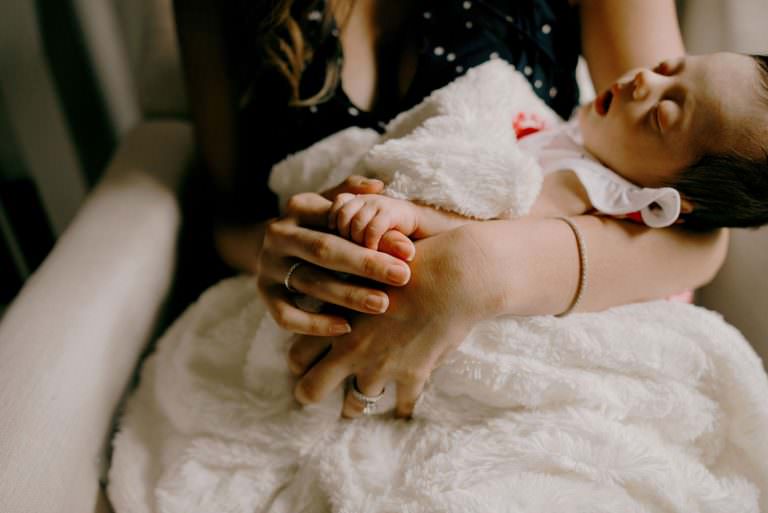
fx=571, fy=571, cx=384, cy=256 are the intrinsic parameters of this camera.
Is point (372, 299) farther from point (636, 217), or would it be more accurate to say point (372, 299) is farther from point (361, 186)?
point (636, 217)

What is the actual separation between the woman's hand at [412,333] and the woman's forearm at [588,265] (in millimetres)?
→ 18

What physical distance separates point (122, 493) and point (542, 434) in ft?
1.48

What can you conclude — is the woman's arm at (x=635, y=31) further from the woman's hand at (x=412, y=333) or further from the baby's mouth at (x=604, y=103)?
the woman's hand at (x=412, y=333)

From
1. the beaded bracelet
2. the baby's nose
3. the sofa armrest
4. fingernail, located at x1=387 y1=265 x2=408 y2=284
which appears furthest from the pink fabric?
the sofa armrest

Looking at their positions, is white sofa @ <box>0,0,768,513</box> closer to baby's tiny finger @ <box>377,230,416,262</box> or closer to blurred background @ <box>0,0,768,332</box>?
blurred background @ <box>0,0,768,332</box>

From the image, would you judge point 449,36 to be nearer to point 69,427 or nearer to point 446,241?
point 446,241

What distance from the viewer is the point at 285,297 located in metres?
0.63

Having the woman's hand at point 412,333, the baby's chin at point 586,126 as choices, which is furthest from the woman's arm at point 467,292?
the baby's chin at point 586,126

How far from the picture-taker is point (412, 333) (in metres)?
0.57

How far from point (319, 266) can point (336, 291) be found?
0.05 meters

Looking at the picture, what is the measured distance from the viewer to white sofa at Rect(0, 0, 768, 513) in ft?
1.85

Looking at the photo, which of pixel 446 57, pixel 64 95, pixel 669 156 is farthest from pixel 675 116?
pixel 64 95

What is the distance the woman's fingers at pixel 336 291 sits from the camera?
21.8 inches

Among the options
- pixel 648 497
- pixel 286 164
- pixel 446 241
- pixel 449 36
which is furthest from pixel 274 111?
pixel 648 497
